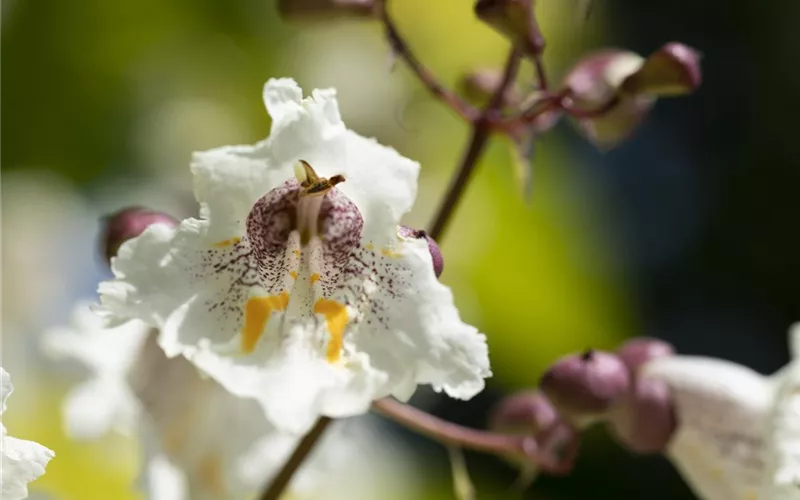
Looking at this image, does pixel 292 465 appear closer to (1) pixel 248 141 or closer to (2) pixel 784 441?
(2) pixel 784 441

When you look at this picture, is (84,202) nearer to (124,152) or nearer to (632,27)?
(124,152)

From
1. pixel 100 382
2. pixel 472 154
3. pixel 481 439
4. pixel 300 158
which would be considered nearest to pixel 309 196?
pixel 300 158

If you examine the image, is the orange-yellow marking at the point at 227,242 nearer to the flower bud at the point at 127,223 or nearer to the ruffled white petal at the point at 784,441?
the flower bud at the point at 127,223

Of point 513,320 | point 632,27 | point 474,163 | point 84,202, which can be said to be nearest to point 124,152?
point 84,202

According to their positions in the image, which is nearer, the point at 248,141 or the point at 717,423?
the point at 717,423

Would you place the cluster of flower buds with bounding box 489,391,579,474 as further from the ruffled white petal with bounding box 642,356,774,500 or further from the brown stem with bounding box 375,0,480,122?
the brown stem with bounding box 375,0,480,122

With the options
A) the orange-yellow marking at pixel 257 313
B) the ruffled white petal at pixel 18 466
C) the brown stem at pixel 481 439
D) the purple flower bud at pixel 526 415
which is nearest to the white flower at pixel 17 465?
the ruffled white petal at pixel 18 466
